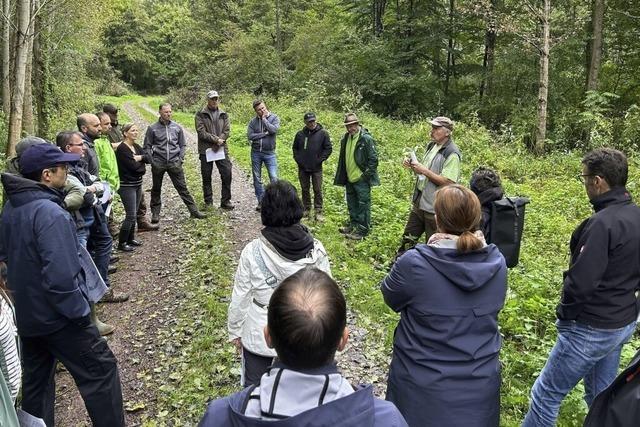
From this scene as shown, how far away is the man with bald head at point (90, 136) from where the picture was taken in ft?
21.2

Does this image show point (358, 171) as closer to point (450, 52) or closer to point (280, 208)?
point (280, 208)

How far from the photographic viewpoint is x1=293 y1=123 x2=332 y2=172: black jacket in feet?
29.8

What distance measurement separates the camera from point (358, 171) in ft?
27.3

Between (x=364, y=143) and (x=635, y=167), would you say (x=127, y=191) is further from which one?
(x=635, y=167)

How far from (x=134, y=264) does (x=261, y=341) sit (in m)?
4.88

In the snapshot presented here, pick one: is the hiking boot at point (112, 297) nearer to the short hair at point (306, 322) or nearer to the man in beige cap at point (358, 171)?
the man in beige cap at point (358, 171)

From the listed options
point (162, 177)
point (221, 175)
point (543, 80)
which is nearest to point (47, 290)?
point (162, 177)

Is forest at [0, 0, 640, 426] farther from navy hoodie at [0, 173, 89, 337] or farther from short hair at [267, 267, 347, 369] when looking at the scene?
short hair at [267, 267, 347, 369]

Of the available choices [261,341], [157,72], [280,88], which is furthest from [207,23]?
[261,341]

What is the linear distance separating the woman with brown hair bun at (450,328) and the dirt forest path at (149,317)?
6.89ft

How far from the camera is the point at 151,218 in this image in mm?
9492

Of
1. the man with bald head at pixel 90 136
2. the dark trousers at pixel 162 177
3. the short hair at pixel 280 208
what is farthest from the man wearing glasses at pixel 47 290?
the dark trousers at pixel 162 177

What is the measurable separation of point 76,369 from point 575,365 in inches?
139

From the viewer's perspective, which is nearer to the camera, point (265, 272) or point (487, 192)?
point (265, 272)
